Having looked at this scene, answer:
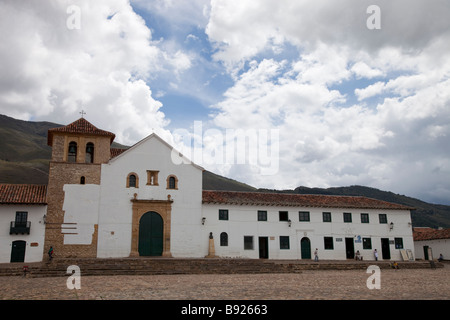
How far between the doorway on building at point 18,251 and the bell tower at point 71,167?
139 centimetres

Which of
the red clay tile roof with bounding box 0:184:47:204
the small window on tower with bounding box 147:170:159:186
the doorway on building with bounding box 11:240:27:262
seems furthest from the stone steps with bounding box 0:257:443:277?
the small window on tower with bounding box 147:170:159:186

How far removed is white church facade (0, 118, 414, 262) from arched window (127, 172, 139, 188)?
0.07 m

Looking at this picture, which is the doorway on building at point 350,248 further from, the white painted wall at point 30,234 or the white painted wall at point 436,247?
the white painted wall at point 30,234

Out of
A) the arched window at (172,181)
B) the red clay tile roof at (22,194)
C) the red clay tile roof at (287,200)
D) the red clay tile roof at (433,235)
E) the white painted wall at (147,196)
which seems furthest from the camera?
the red clay tile roof at (433,235)

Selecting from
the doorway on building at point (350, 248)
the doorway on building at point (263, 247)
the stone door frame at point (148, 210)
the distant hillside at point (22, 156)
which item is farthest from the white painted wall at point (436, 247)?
the distant hillside at point (22, 156)

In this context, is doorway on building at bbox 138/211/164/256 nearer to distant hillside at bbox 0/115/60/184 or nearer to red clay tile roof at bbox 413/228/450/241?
red clay tile roof at bbox 413/228/450/241

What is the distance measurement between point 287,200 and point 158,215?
11348mm

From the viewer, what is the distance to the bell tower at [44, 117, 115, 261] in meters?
26.9

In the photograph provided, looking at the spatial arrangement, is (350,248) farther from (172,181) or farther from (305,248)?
(172,181)

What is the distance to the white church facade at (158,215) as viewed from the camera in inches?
1070

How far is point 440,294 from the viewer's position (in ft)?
45.4

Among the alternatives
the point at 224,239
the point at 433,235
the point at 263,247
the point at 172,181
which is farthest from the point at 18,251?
the point at 433,235

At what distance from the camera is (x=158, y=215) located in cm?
2916
